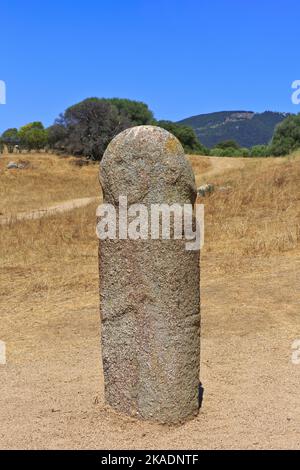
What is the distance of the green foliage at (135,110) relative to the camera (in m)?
48.3

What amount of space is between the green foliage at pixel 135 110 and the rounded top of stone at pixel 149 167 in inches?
1743

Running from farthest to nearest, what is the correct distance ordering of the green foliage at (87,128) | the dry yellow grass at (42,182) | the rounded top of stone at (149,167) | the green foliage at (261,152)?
the green foliage at (261,152)
the green foliage at (87,128)
the dry yellow grass at (42,182)
the rounded top of stone at (149,167)

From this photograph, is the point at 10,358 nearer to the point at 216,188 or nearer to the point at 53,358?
the point at 53,358

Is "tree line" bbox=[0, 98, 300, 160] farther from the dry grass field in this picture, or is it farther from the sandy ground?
the sandy ground

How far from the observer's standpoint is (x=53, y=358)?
6.02 meters

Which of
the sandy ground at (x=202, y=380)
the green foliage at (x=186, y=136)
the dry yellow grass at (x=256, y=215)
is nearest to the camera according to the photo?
the sandy ground at (x=202, y=380)

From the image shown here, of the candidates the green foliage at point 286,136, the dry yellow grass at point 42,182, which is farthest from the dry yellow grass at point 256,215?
the green foliage at point 286,136

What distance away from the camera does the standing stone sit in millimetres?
3900

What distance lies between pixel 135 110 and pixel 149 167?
4672 centimetres

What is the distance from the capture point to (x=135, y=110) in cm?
4928

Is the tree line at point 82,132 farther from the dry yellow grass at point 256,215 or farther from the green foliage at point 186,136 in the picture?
the dry yellow grass at point 256,215

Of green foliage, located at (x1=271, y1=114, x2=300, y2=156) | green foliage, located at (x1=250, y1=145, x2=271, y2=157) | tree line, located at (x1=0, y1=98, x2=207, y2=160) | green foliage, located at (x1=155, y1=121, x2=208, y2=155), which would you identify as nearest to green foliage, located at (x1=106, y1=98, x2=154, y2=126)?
tree line, located at (x1=0, y1=98, x2=207, y2=160)

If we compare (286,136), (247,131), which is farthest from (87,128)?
(247,131)

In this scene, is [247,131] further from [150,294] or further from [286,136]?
[150,294]
